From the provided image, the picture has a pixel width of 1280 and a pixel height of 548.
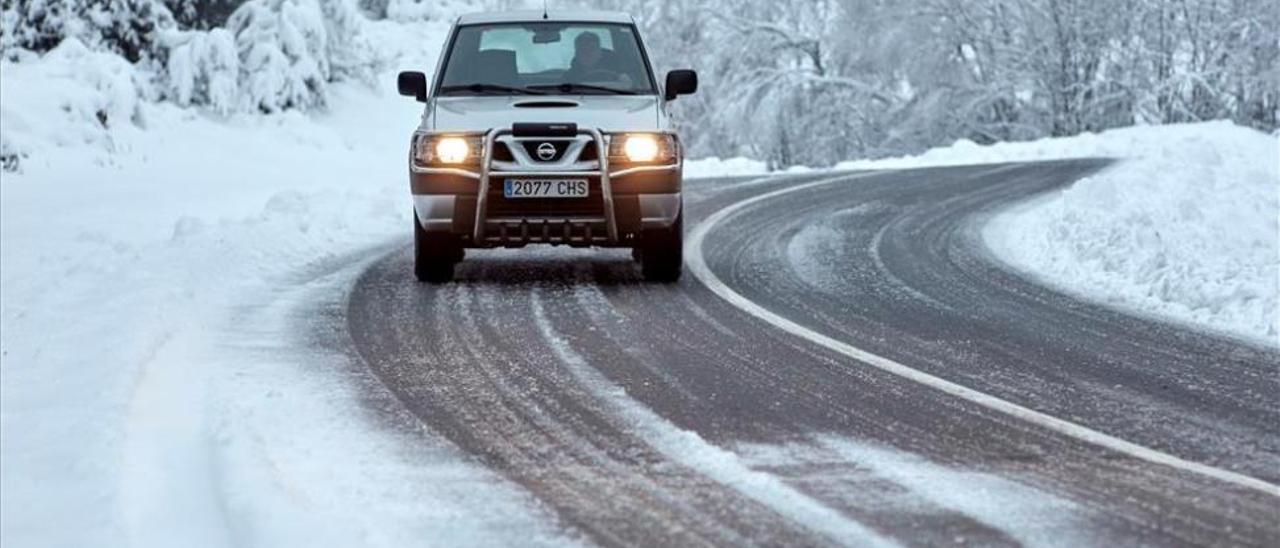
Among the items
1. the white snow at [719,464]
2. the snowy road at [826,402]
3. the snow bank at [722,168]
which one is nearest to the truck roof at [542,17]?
the snowy road at [826,402]

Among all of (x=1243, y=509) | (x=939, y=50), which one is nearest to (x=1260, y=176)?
(x=1243, y=509)

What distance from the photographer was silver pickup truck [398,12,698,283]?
10922mm

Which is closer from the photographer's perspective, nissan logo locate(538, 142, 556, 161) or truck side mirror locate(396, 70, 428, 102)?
nissan logo locate(538, 142, 556, 161)

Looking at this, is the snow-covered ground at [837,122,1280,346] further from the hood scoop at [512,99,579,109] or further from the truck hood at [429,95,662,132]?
the hood scoop at [512,99,579,109]

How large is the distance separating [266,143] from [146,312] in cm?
1689

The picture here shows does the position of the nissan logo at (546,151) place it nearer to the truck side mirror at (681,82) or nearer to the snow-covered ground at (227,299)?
the truck side mirror at (681,82)

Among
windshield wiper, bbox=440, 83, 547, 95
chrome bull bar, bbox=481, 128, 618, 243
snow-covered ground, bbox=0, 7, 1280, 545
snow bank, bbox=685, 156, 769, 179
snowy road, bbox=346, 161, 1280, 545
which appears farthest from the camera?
snow bank, bbox=685, 156, 769, 179

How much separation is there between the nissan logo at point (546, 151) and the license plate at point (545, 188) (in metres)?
0.15

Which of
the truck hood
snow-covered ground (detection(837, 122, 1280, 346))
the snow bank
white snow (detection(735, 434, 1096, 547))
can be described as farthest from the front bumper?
the snow bank

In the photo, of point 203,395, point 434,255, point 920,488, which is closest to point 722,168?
point 434,255

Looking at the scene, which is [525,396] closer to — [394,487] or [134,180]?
[394,487]

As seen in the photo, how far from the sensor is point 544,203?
1095cm

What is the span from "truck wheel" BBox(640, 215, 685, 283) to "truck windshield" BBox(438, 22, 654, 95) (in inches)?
39.7

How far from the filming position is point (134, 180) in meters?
21.1
